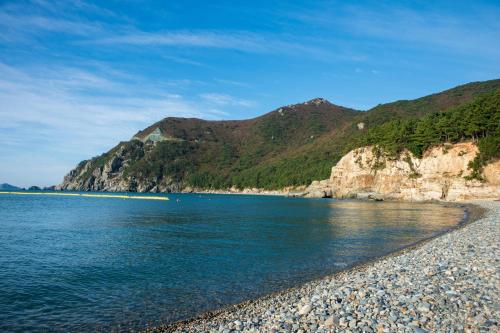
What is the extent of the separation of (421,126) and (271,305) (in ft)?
367

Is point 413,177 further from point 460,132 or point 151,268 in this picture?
point 151,268

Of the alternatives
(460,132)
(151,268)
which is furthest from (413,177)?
(151,268)

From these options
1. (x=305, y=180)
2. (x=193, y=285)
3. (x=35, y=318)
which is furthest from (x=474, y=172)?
(x=305, y=180)

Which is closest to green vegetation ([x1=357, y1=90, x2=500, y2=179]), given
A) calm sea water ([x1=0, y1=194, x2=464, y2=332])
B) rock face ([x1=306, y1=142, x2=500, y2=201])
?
rock face ([x1=306, y1=142, x2=500, y2=201])

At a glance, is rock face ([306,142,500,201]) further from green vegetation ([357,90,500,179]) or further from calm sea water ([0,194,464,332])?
calm sea water ([0,194,464,332])

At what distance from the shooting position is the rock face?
87.1 m

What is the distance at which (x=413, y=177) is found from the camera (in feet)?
362

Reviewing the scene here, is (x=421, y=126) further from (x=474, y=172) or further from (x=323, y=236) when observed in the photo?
(x=323, y=236)

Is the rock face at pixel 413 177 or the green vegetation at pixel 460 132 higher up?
the green vegetation at pixel 460 132

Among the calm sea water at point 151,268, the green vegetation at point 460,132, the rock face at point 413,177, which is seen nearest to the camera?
the calm sea water at point 151,268

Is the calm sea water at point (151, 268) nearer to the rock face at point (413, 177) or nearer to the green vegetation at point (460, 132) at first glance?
the green vegetation at point (460, 132)

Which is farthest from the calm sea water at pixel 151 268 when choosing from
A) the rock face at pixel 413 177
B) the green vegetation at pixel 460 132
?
the rock face at pixel 413 177

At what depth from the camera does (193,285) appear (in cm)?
1886

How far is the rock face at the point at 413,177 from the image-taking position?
87.1 m
